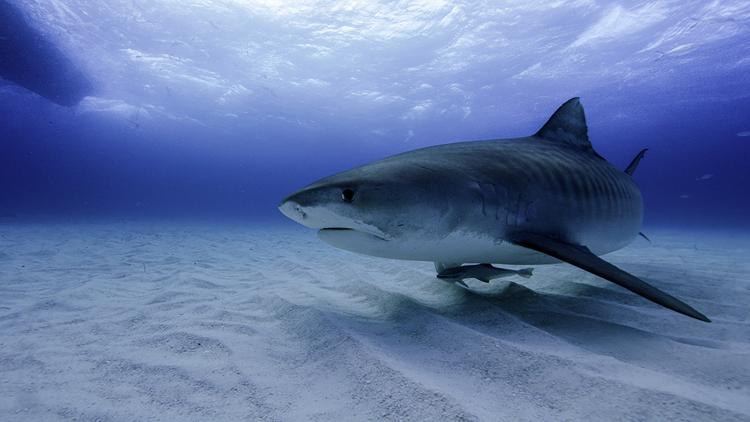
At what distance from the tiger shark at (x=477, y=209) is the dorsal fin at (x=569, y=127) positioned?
56 cm

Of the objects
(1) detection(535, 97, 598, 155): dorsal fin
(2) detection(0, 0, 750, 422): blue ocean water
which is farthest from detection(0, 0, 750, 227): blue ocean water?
(1) detection(535, 97, 598, 155): dorsal fin

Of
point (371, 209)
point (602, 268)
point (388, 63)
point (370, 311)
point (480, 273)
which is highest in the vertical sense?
point (388, 63)

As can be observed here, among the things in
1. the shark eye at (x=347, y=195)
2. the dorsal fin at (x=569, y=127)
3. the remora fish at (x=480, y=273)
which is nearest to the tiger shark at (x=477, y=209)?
the shark eye at (x=347, y=195)

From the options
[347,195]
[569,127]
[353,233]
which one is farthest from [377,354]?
[569,127]

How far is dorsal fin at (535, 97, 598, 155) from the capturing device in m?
3.83

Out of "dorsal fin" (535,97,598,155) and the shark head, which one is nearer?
the shark head

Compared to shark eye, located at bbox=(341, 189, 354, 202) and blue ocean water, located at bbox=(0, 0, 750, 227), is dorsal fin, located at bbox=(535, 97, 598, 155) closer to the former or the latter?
shark eye, located at bbox=(341, 189, 354, 202)

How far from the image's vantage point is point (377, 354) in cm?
181

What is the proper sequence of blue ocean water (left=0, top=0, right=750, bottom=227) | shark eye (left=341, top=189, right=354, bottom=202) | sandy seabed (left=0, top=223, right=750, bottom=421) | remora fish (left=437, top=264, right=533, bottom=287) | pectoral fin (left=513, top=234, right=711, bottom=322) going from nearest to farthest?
1. sandy seabed (left=0, top=223, right=750, bottom=421)
2. pectoral fin (left=513, top=234, right=711, bottom=322)
3. shark eye (left=341, top=189, right=354, bottom=202)
4. remora fish (left=437, top=264, right=533, bottom=287)
5. blue ocean water (left=0, top=0, right=750, bottom=227)

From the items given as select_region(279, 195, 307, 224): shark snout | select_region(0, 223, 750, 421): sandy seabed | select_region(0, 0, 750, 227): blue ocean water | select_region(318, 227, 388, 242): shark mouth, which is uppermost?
select_region(0, 0, 750, 227): blue ocean water

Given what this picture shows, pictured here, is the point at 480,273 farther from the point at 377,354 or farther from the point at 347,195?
the point at 347,195

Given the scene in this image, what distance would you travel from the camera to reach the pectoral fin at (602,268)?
1653mm

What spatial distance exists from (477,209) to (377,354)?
3.66 ft

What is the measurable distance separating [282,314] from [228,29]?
2445cm
